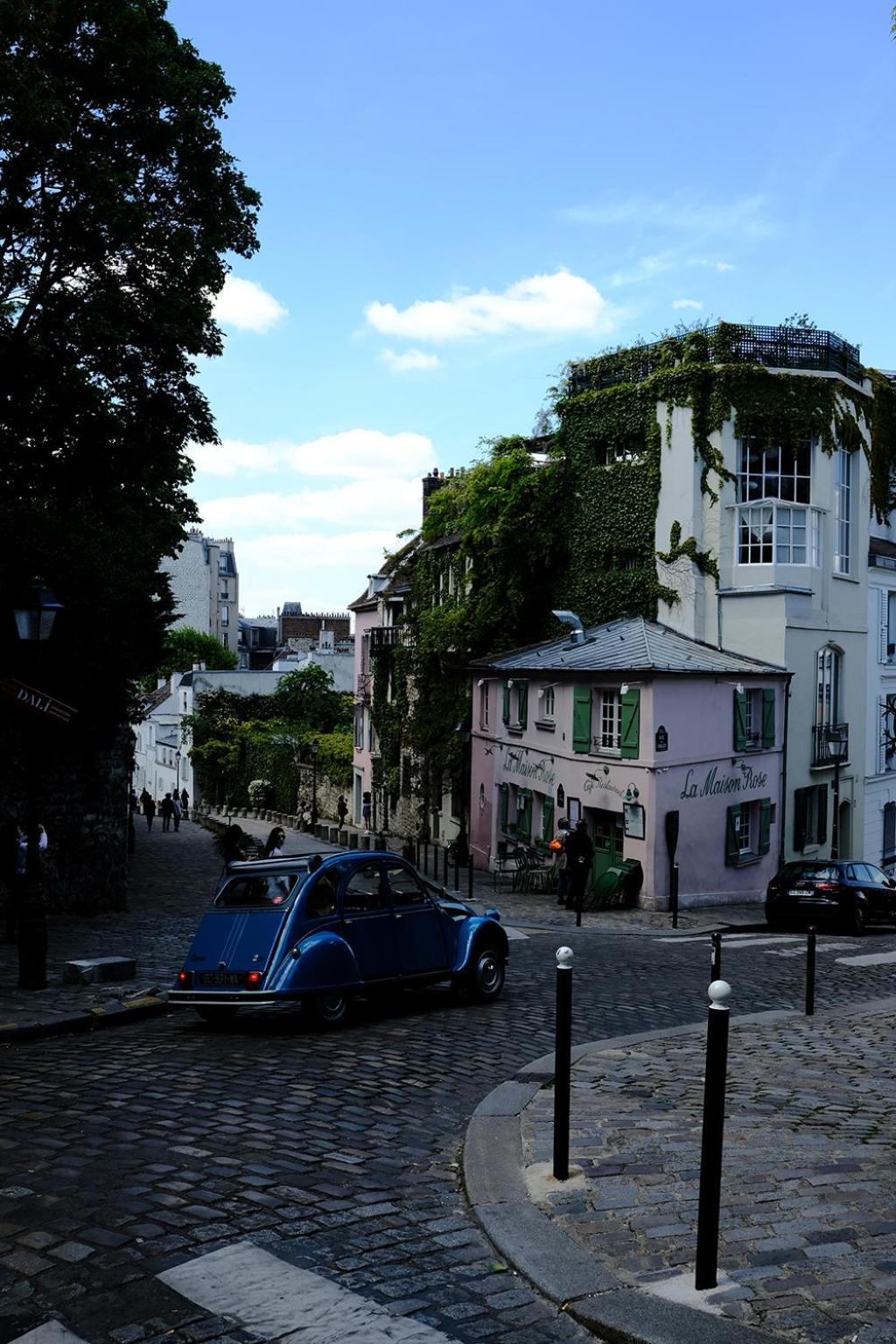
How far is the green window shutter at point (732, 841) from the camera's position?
29531 mm

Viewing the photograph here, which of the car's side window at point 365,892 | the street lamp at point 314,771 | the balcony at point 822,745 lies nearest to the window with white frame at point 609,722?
the balcony at point 822,745

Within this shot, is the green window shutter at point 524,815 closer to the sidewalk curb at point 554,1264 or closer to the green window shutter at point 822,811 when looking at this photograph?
the green window shutter at point 822,811

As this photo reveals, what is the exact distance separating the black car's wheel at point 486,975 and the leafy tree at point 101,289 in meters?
9.82

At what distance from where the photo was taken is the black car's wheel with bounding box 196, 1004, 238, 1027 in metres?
11.3

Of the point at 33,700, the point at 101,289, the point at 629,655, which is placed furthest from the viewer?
the point at 629,655

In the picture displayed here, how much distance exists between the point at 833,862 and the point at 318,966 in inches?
590

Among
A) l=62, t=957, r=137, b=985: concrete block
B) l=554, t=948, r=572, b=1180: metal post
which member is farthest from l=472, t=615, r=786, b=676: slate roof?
l=554, t=948, r=572, b=1180: metal post

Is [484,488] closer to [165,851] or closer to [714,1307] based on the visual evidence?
[165,851]

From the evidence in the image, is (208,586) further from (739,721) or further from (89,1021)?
(89,1021)

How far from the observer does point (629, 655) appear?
1161 inches

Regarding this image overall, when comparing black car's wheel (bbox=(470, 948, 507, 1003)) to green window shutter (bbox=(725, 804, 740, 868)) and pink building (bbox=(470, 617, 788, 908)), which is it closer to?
pink building (bbox=(470, 617, 788, 908))

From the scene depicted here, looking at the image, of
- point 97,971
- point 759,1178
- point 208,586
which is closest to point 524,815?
point 97,971

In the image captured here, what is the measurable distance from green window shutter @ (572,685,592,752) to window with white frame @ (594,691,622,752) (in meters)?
0.25

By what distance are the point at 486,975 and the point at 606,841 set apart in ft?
55.2
